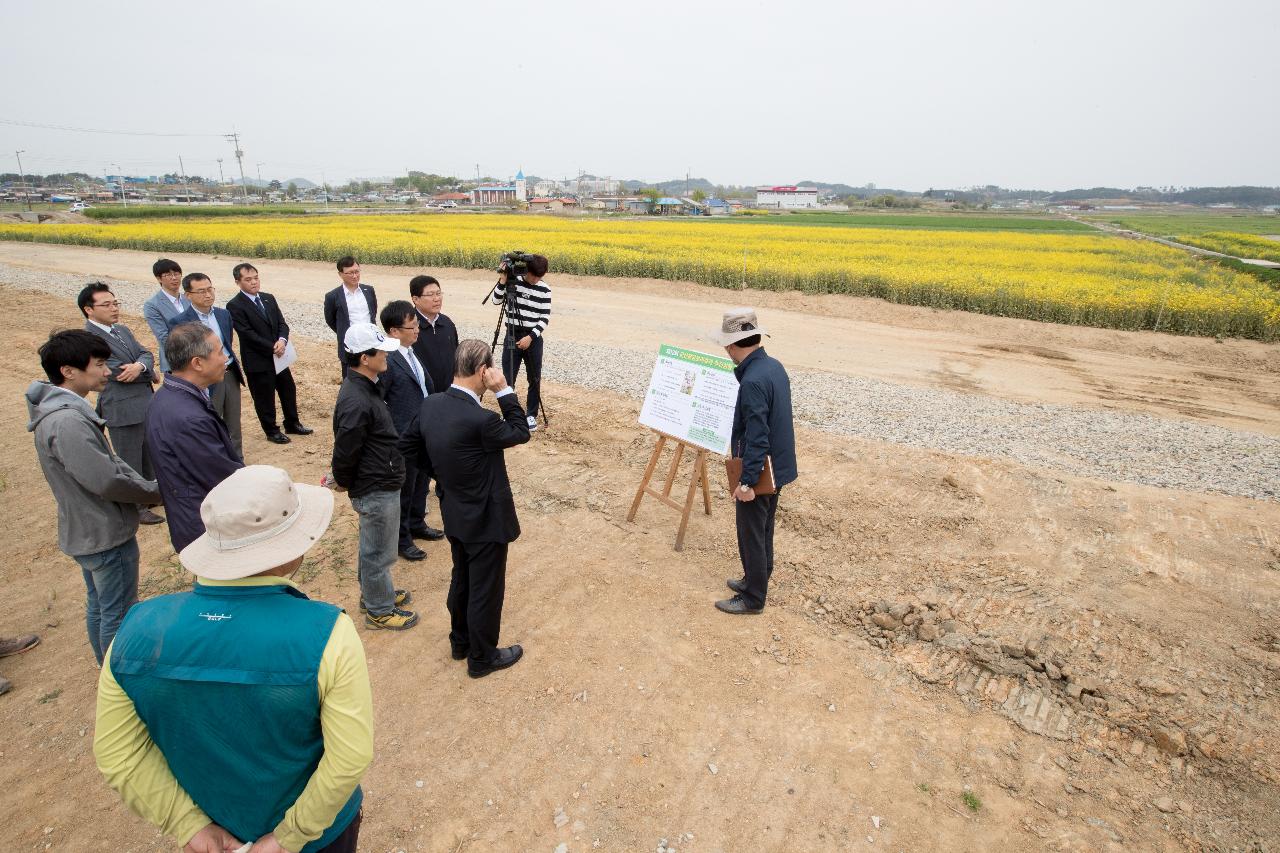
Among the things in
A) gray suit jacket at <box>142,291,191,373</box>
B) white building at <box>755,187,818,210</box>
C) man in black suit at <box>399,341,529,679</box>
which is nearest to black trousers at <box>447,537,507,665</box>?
man in black suit at <box>399,341,529,679</box>

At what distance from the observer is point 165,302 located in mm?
6023

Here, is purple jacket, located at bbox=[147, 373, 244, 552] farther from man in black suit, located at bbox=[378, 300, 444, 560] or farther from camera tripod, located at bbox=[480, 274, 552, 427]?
camera tripod, located at bbox=[480, 274, 552, 427]

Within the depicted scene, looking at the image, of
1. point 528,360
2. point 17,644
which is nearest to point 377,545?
point 17,644

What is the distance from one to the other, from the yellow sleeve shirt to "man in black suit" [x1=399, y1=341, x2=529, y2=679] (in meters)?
1.59

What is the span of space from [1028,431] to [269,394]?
30.6 feet

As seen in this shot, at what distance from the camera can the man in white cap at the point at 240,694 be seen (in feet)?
5.32

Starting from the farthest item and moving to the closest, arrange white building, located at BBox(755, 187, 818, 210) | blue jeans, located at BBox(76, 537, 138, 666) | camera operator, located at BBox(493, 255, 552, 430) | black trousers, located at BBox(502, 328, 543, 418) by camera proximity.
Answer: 1. white building, located at BBox(755, 187, 818, 210)
2. black trousers, located at BBox(502, 328, 543, 418)
3. camera operator, located at BBox(493, 255, 552, 430)
4. blue jeans, located at BBox(76, 537, 138, 666)

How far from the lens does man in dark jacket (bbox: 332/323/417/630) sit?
3766 millimetres

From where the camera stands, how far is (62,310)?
14883mm

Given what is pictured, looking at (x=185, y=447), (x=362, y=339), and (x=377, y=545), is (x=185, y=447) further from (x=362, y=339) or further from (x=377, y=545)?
(x=377, y=545)

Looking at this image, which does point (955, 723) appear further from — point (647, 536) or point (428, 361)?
point (428, 361)

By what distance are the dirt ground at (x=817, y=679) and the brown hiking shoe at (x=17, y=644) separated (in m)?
0.10

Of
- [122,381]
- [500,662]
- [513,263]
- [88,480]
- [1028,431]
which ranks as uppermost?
[513,263]

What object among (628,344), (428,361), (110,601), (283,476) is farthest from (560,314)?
(283,476)
